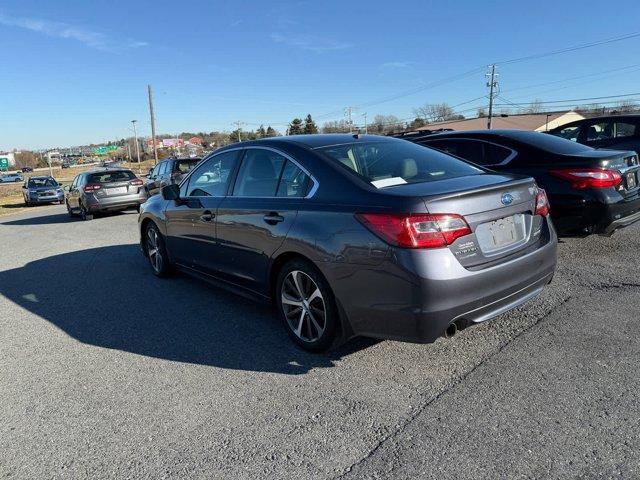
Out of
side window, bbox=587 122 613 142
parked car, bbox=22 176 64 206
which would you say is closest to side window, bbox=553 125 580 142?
side window, bbox=587 122 613 142

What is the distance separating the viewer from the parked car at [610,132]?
978cm

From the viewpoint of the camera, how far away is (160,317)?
4.82 metres

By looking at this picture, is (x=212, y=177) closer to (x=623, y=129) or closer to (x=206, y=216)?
(x=206, y=216)

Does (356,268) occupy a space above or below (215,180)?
below

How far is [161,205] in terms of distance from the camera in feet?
19.8

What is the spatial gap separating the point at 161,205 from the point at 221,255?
1.75 m

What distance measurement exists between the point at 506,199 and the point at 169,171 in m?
12.4

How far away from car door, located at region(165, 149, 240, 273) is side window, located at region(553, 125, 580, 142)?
8.56 m

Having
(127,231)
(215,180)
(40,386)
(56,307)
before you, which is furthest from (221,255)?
(127,231)

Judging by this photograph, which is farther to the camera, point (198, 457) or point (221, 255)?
point (221, 255)

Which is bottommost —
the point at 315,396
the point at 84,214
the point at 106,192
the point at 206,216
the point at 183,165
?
the point at 315,396

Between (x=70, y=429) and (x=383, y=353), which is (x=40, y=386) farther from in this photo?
(x=383, y=353)

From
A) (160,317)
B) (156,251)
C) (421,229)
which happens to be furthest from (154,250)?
(421,229)

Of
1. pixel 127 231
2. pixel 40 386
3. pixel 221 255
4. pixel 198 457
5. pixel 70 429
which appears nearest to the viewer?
pixel 198 457
